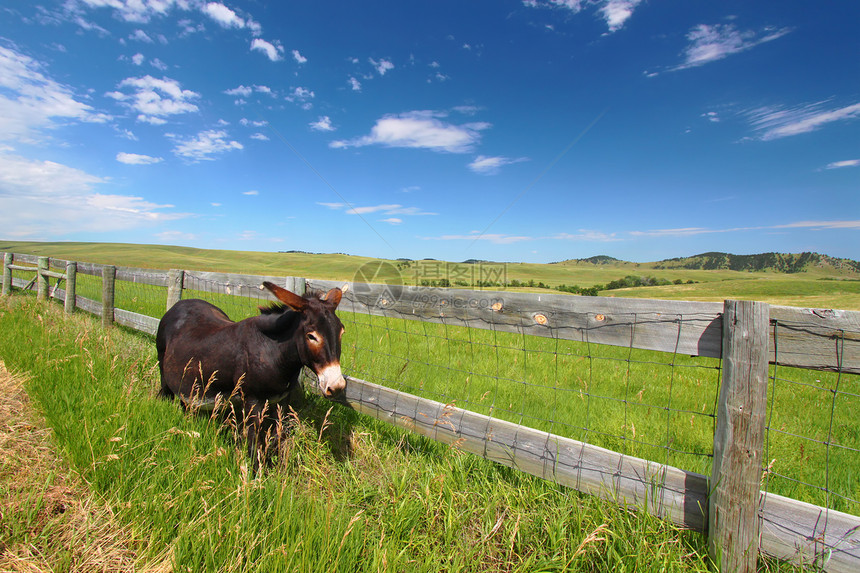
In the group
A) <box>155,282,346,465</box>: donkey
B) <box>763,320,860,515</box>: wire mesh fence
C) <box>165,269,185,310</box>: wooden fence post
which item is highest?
<box>165,269,185,310</box>: wooden fence post

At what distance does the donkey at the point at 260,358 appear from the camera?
302 centimetres

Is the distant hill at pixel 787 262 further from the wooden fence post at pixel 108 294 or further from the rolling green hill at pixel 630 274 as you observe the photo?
the wooden fence post at pixel 108 294

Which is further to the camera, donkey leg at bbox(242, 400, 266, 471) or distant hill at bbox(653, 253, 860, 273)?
distant hill at bbox(653, 253, 860, 273)

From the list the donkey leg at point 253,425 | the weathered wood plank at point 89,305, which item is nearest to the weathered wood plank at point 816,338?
the donkey leg at point 253,425

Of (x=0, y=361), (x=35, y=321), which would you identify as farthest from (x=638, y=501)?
(x=35, y=321)

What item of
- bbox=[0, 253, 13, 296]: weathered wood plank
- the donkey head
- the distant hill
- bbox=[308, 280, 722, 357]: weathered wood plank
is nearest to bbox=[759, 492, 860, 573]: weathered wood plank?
bbox=[308, 280, 722, 357]: weathered wood plank

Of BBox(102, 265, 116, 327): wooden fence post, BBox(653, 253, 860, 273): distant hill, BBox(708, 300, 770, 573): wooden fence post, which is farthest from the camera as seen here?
BBox(653, 253, 860, 273): distant hill

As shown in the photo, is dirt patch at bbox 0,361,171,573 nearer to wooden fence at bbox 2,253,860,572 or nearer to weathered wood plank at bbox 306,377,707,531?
weathered wood plank at bbox 306,377,707,531

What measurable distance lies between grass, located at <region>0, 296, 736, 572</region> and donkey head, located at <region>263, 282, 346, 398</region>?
27 centimetres

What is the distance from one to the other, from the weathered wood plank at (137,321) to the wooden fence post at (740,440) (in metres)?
7.65

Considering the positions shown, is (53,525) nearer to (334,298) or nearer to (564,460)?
(334,298)

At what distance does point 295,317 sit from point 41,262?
12.1 m

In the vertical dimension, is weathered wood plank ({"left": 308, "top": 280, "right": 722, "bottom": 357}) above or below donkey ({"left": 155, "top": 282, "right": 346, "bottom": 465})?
above

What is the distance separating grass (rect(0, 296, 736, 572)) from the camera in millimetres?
1984
